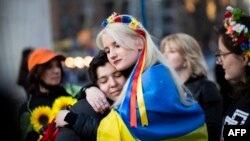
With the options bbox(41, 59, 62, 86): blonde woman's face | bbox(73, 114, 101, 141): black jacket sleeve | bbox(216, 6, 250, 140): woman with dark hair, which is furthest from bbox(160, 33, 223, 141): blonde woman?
bbox(73, 114, 101, 141): black jacket sleeve

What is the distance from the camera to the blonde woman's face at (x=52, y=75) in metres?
4.98

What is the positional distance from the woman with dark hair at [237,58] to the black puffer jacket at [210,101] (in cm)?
74

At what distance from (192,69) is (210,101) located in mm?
428

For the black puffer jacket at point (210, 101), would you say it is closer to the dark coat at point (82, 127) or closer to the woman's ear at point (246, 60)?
the woman's ear at point (246, 60)

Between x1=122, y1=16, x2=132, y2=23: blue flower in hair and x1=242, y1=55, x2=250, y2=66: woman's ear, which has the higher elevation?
x1=122, y1=16, x2=132, y2=23: blue flower in hair

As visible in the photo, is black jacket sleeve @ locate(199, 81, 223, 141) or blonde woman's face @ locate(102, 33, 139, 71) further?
black jacket sleeve @ locate(199, 81, 223, 141)

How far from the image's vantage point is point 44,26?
9516 mm

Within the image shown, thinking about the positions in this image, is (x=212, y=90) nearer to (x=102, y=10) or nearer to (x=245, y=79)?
(x=245, y=79)

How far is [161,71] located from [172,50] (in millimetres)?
1584

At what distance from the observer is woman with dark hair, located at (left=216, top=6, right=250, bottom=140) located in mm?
3390

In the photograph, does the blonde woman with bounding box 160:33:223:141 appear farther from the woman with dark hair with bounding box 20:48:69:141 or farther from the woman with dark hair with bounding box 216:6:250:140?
the woman with dark hair with bounding box 20:48:69:141

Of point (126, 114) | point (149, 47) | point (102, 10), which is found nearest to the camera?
point (126, 114)

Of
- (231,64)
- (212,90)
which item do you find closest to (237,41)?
(231,64)

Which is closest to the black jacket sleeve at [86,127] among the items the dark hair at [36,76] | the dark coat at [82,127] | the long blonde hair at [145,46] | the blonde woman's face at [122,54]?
the dark coat at [82,127]
